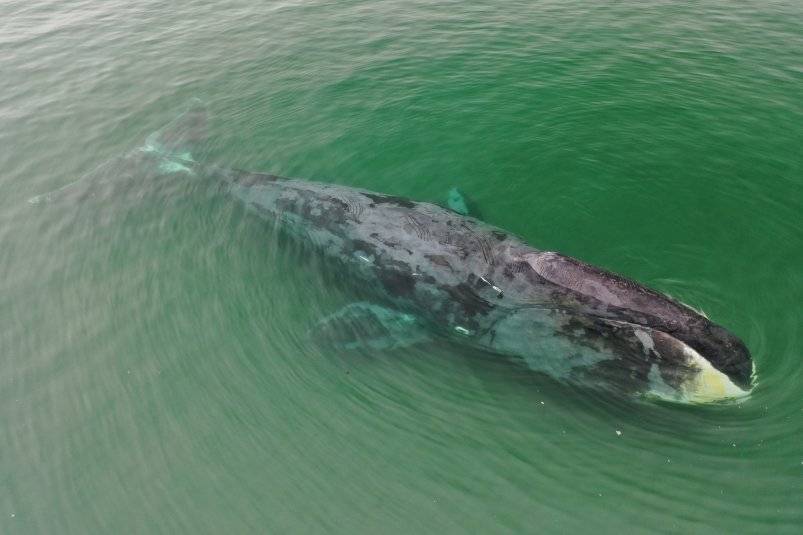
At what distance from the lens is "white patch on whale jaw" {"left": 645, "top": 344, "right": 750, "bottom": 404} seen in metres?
7.46

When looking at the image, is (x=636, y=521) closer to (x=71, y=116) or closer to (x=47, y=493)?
(x=47, y=493)

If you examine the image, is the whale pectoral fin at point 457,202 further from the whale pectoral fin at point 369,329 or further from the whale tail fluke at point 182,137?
the whale tail fluke at point 182,137

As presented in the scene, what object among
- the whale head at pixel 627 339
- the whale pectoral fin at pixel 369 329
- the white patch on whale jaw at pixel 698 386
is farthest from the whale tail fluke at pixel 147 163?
the white patch on whale jaw at pixel 698 386

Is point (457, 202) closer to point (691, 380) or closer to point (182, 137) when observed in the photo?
point (691, 380)

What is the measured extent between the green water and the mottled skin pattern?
1.68 ft

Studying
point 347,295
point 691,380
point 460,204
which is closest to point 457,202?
point 460,204

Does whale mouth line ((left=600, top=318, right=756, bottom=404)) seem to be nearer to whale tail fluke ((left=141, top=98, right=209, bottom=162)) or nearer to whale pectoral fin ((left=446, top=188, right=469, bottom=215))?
whale pectoral fin ((left=446, top=188, right=469, bottom=215))

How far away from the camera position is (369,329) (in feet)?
31.6

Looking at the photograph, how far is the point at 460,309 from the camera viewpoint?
9211mm

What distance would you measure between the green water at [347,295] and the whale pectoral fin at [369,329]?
26 centimetres

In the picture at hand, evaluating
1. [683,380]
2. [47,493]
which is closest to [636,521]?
[683,380]

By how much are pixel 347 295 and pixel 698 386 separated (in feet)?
19.3

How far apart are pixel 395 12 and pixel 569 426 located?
16.8 metres

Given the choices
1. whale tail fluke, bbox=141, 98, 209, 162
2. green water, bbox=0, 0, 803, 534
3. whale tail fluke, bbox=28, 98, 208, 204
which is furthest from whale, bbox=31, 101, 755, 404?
whale tail fluke, bbox=141, 98, 209, 162
